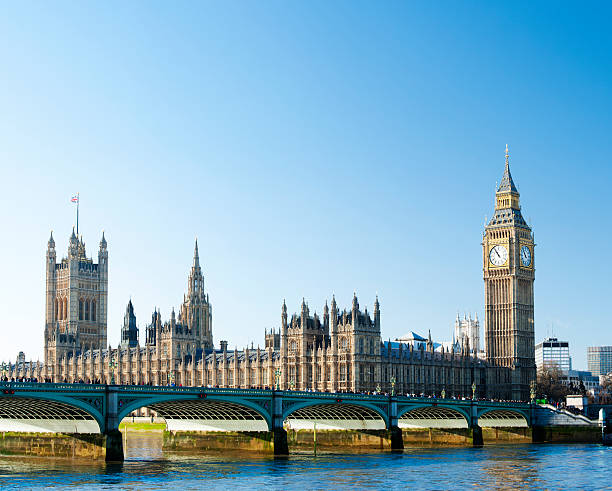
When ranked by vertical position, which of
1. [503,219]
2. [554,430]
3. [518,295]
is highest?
[503,219]

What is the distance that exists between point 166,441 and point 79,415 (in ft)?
64.9

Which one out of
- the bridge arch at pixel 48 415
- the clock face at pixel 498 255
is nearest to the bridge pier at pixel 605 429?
the clock face at pixel 498 255

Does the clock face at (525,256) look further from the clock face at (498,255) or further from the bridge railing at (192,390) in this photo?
the bridge railing at (192,390)

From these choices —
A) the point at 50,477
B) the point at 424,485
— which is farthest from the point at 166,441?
the point at 424,485

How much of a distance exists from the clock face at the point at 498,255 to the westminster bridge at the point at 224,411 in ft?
151

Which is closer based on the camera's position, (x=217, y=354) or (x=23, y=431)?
(x=23, y=431)

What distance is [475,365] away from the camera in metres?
169

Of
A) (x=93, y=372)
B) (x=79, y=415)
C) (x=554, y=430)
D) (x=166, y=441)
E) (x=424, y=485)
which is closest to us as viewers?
(x=424, y=485)

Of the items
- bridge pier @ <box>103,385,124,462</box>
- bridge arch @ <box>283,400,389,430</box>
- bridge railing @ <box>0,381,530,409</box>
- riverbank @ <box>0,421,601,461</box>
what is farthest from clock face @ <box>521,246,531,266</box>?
bridge pier @ <box>103,385,124,462</box>

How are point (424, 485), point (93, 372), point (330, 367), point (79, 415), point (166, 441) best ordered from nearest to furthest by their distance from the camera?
point (424, 485), point (79, 415), point (166, 441), point (330, 367), point (93, 372)

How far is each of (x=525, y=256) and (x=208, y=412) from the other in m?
85.1

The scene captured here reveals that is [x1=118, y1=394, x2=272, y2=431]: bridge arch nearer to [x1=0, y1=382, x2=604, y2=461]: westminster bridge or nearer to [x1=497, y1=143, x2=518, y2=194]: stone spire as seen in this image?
[x1=0, y1=382, x2=604, y2=461]: westminster bridge

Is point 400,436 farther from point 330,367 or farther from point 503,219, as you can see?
point 503,219

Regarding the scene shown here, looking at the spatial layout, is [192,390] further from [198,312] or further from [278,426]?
[198,312]
